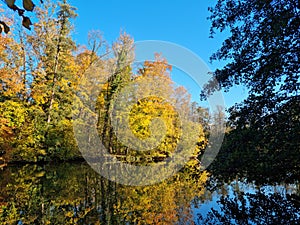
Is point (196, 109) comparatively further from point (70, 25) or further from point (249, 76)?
point (249, 76)

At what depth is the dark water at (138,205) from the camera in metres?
4.51

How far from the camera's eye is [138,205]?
5.61 m

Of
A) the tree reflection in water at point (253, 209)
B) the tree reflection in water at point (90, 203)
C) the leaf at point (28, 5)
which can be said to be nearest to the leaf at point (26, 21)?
the leaf at point (28, 5)

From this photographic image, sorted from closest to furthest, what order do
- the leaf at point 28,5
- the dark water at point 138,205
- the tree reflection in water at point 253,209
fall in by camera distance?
the leaf at point 28,5
the tree reflection in water at point 253,209
the dark water at point 138,205

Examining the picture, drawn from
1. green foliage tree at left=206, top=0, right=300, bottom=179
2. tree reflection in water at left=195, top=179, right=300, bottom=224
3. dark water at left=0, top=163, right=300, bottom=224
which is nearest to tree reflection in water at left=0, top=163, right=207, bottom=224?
dark water at left=0, top=163, right=300, bottom=224

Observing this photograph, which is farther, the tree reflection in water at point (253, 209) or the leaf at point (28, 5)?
the tree reflection in water at point (253, 209)

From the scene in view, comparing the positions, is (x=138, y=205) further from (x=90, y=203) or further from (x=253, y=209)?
(x=253, y=209)

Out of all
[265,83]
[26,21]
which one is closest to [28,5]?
[26,21]

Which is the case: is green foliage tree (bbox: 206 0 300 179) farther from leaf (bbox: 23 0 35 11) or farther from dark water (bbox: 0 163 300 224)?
leaf (bbox: 23 0 35 11)

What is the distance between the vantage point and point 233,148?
511 cm

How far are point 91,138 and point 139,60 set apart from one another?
586cm

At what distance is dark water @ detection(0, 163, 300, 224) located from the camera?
4.51m

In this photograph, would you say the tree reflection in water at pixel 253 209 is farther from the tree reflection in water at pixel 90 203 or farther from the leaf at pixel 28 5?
the leaf at pixel 28 5

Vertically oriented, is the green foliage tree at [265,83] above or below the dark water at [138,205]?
above
